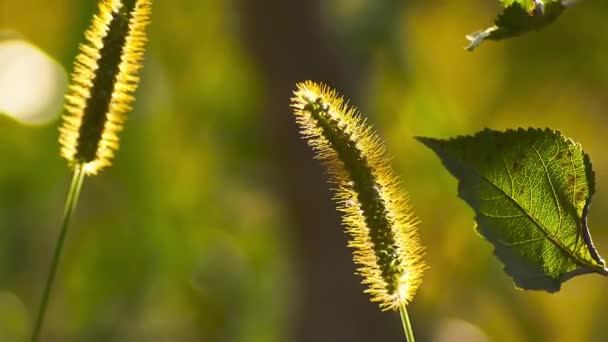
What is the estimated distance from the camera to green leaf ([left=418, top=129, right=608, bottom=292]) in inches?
16.1

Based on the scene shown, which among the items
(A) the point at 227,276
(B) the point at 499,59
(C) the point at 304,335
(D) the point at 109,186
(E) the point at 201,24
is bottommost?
(C) the point at 304,335

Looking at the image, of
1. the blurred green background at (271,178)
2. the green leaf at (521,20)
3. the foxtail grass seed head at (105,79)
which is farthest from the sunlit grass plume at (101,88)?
the blurred green background at (271,178)

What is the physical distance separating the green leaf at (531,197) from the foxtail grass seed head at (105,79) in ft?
0.51

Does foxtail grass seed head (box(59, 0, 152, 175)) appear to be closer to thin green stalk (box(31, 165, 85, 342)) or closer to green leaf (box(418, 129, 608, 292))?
thin green stalk (box(31, 165, 85, 342))

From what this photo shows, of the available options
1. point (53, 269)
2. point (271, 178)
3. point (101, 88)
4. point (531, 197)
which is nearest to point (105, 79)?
point (101, 88)

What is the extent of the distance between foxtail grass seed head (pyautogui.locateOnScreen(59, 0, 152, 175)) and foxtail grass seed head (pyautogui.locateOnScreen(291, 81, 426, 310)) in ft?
0.29

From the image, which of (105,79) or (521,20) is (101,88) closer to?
(105,79)

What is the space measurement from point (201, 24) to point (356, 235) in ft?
9.58

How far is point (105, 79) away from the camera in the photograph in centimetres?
50

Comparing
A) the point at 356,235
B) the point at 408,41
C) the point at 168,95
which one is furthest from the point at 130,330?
→ the point at 356,235

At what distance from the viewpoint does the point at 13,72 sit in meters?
2.77

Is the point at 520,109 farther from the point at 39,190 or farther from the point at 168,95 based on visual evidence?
the point at 39,190

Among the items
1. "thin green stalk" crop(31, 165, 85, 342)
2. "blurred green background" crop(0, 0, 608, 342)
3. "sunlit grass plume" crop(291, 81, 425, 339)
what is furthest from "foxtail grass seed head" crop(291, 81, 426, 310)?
"blurred green background" crop(0, 0, 608, 342)

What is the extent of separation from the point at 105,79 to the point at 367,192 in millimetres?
154
